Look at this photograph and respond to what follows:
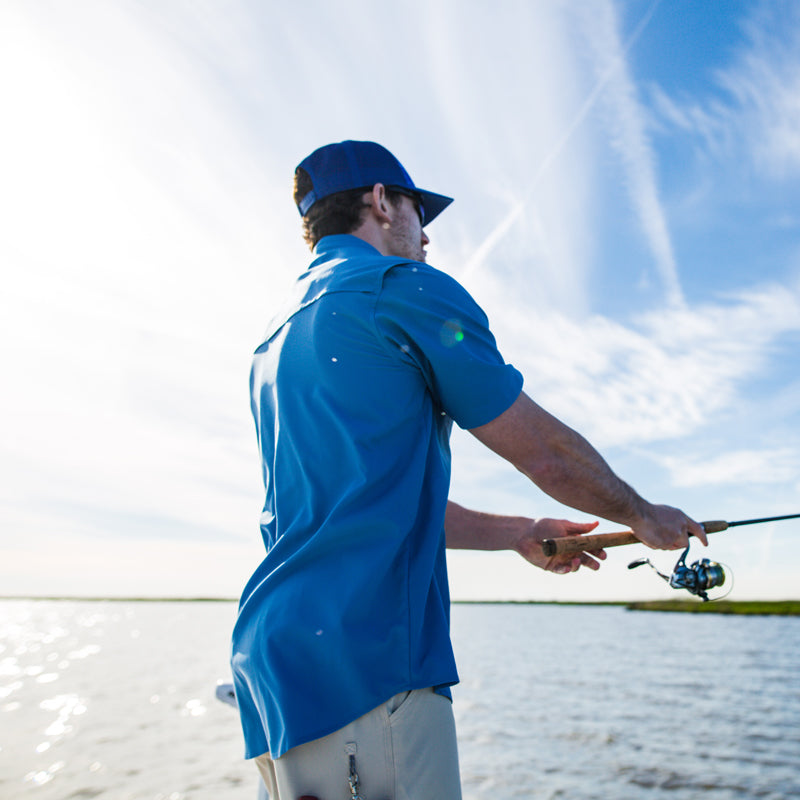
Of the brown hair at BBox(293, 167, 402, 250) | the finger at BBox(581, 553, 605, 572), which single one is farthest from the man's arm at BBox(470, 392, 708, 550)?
the brown hair at BBox(293, 167, 402, 250)

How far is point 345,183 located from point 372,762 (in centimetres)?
175

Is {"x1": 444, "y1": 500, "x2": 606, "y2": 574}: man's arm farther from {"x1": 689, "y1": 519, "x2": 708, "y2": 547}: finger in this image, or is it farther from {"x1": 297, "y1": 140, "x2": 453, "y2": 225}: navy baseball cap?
{"x1": 297, "y1": 140, "x2": 453, "y2": 225}: navy baseball cap

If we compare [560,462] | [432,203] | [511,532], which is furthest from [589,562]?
[432,203]

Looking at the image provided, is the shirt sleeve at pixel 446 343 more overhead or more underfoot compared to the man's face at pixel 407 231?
more underfoot

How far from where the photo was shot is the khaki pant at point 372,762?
1459 millimetres

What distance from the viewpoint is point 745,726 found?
50.0ft

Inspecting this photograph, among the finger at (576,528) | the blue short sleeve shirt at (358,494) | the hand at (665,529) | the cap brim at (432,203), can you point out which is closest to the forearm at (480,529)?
the finger at (576,528)

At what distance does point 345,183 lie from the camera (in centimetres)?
224

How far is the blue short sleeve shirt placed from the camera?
1.47m

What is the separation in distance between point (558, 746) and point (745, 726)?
203 inches

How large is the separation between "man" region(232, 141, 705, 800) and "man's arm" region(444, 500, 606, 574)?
0.66 meters

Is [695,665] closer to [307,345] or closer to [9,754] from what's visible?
[9,754]

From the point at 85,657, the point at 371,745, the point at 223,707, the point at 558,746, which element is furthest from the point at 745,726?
the point at 85,657

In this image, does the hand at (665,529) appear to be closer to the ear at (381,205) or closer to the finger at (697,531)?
the finger at (697,531)
